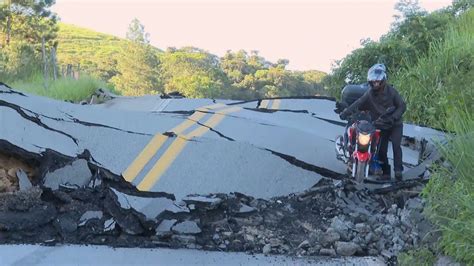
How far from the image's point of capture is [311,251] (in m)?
5.10

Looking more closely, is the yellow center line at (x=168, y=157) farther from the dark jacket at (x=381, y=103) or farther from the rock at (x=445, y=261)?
the rock at (x=445, y=261)

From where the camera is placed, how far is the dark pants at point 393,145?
6.91 meters

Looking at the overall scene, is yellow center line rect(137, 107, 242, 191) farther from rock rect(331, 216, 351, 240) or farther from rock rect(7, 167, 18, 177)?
rock rect(331, 216, 351, 240)

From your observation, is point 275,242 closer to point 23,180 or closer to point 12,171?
point 23,180

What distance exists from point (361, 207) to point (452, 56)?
5.20 m

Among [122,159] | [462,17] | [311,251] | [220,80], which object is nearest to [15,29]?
[220,80]

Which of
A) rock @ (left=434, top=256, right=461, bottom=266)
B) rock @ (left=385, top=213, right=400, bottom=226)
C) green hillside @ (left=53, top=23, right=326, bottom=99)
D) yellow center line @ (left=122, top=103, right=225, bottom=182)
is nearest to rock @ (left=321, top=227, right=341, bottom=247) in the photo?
rock @ (left=385, top=213, right=400, bottom=226)

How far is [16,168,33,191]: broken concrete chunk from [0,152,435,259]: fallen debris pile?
11mm

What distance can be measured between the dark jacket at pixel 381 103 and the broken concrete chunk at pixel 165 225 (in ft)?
9.08

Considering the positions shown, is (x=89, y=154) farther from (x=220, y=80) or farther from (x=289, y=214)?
(x=220, y=80)

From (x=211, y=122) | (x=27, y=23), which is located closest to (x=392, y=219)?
(x=211, y=122)

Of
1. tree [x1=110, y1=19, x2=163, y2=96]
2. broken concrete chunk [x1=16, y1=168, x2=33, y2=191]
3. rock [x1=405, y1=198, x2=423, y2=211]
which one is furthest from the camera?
tree [x1=110, y1=19, x2=163, y2=96]

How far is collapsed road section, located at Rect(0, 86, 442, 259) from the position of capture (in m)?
5.27

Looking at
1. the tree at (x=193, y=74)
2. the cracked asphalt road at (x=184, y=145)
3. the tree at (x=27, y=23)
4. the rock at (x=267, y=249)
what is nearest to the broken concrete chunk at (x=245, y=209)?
the cracked asphalt road at (x=184, y=145)
